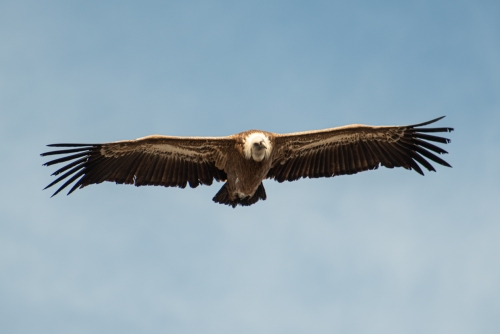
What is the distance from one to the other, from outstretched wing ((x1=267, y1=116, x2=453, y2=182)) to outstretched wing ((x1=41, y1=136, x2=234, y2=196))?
1246 millimetres

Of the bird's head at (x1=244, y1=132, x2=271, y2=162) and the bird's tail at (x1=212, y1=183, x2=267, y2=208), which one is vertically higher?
the bird's head at (x1=244, y1=132, x2=271, y2=162)

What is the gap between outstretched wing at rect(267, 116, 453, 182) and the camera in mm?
15234

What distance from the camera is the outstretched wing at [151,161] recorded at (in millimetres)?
14922

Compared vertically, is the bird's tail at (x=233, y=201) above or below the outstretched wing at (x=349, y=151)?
below

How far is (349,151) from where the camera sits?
15.6 m

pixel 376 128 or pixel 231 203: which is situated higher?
pixel 376 128

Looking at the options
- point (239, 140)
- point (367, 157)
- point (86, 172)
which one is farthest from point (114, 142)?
point (367, 157)

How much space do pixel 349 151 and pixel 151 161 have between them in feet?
12.7

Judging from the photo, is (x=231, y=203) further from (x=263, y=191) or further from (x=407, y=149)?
(x=407, y=149)

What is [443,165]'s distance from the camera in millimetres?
15148

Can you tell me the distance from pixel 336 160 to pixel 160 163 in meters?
3.47

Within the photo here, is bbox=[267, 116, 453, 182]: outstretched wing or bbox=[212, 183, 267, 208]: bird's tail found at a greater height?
bbox=[267, 116, 453, 182]: outstretched wing

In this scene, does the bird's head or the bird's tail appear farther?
the bird's tail

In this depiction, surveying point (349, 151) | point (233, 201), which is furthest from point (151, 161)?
point (349, 151)
